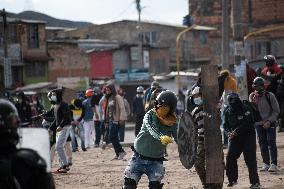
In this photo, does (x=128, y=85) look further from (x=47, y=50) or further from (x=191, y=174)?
(x=191, y=174)

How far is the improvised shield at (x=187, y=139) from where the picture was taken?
10733mm

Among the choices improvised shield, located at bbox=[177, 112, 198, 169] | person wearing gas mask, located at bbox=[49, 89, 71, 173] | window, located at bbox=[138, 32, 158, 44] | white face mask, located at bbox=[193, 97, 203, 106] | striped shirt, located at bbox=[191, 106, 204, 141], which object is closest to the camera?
improvised shield, located at bbox=[177, 112, 198, 169]

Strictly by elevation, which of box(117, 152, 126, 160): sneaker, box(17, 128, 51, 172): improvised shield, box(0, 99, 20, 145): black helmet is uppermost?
box(0, 99, 20, 145): black helmet

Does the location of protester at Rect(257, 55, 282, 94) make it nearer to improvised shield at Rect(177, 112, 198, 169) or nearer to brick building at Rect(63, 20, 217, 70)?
improvised shield at Rect(177, 112, 198, 169)

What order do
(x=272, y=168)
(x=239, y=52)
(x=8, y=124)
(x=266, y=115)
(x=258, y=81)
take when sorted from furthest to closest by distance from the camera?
(x=239, y=52)
(x=272, y=168)
(x=266, y=115)
(x=258, y=81)
(x=8, y=124)

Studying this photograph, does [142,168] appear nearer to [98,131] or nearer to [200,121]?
[200,121]

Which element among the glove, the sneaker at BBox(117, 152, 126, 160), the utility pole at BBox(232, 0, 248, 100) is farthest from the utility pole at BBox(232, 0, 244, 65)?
the glove

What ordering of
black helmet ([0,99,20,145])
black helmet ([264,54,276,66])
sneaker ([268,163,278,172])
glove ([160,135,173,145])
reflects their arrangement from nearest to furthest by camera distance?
black helmet ([0,99,20,145]) → glove ([160,135,173,145]) → sneaker ([268,163,278,172]) → black helmet ([264,54,276,66])

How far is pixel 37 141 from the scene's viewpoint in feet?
18.7

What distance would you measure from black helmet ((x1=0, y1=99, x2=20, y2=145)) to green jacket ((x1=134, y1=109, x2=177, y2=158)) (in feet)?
13.8

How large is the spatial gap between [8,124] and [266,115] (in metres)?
9.68

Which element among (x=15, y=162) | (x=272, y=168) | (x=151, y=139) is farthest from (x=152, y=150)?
(x=272, y=168)

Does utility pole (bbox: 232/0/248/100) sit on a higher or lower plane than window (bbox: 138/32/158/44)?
lower

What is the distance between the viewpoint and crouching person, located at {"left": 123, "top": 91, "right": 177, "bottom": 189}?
954cm
